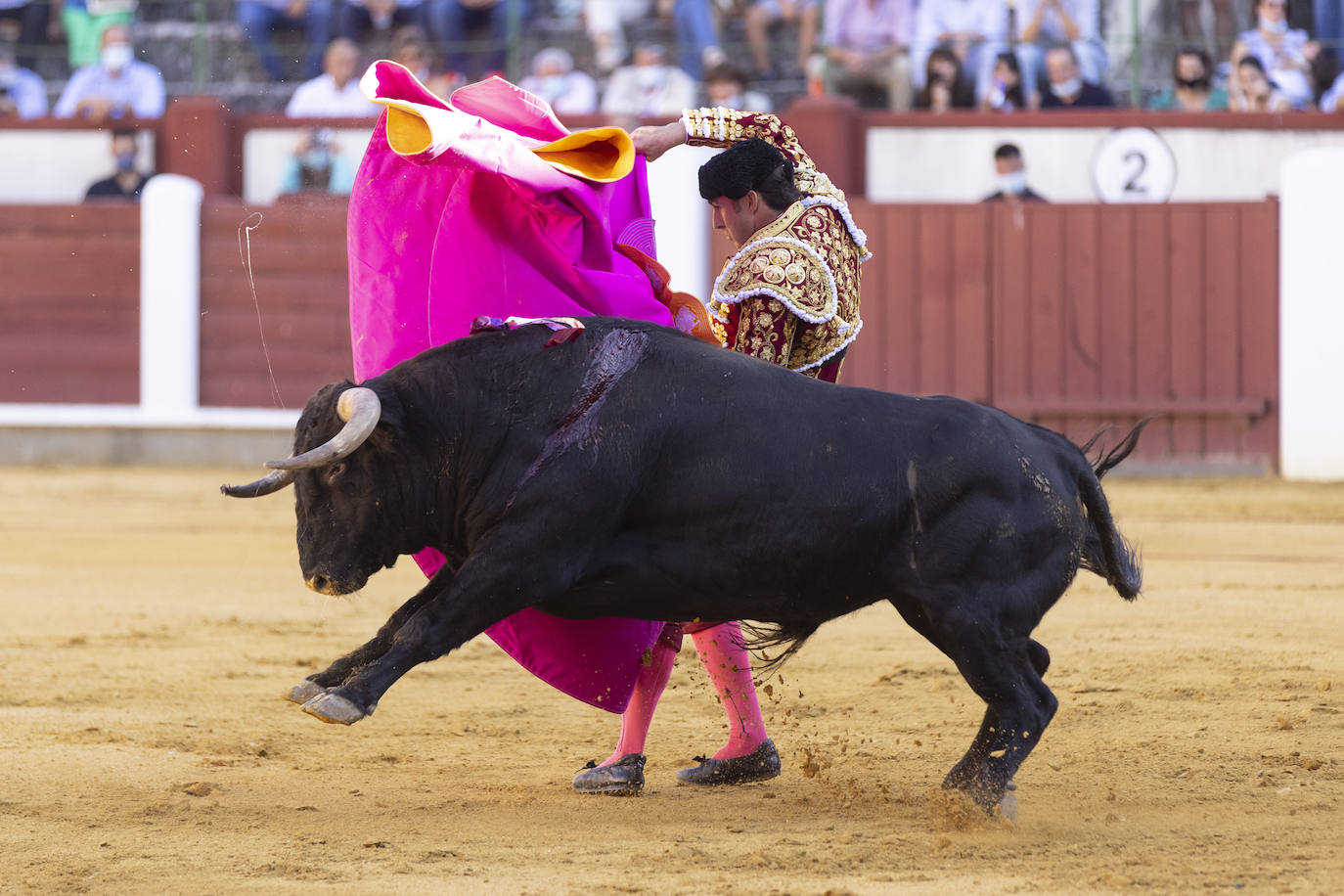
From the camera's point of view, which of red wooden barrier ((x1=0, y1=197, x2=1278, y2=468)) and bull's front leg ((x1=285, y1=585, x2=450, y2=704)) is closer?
bull's front leg ((x1=285, y1=585, x2=450, y2=704))

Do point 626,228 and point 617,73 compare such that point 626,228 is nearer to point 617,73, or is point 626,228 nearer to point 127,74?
point 617,73

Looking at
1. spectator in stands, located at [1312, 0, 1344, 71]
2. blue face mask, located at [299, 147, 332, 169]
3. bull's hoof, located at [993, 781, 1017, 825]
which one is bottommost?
bull's hoof, located at [993, 781, 1017, 825]

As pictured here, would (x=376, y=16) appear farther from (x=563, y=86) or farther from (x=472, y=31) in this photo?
(x=563, y=86)

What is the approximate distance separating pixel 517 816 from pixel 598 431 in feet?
2.14

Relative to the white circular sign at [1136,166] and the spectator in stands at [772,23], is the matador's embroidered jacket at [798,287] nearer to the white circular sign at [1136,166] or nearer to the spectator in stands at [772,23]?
the white circular sign at [1136,166]

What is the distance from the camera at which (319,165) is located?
954cm

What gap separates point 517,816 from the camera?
9.02 feet

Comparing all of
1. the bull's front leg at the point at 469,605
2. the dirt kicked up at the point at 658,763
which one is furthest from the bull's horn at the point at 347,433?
the dirt kicked up at the point at 658,763

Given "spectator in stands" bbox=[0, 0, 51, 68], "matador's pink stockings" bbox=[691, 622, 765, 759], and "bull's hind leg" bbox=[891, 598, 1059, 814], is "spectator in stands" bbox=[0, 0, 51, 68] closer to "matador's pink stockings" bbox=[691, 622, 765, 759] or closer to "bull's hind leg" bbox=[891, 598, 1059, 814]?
"matador's pink stockings" bbox=[691, 622, 765, 759]

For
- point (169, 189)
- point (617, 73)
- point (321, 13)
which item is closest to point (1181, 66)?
point (617, 73)

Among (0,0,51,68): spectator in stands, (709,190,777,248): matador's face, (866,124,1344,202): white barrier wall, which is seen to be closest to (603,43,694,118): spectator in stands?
(866,124,1344,202): white barrier wall

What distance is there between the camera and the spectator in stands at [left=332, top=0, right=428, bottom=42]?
1021 centimetres

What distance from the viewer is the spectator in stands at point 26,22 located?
1080 cm

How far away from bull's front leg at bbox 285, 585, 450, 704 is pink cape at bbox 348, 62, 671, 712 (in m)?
0.30
